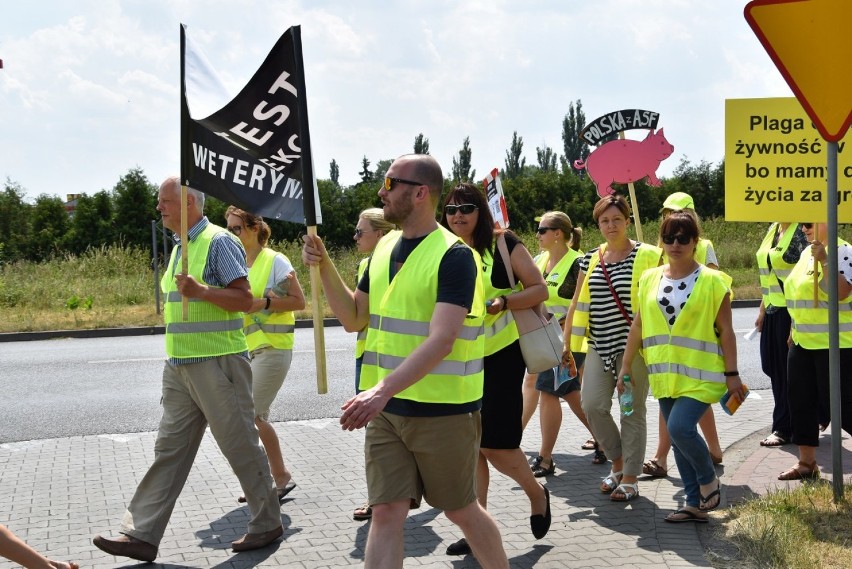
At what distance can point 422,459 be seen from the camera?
3.81 m

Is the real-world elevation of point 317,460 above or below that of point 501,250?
below

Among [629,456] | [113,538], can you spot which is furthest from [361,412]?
[629,456]

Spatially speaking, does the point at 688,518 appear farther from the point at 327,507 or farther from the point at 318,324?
the point at 318,324

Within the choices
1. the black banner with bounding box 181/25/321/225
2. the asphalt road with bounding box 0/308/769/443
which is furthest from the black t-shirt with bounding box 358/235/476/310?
the asphalt road with bounding box 0/308/769/443

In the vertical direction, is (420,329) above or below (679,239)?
below

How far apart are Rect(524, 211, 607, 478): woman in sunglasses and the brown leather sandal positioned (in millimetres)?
1273

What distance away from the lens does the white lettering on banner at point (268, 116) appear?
4828mm

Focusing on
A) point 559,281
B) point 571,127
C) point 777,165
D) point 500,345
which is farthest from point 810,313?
point 571,127

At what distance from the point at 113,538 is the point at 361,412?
7.36 ft

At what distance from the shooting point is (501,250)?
212 inches

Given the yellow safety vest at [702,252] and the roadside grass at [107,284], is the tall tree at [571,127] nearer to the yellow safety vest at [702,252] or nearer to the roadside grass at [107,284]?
the roadside grass at [107,284]

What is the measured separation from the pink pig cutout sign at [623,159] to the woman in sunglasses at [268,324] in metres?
2.72

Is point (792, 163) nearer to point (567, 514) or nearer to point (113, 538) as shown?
point (567, 514)

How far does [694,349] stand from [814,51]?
179 cm
